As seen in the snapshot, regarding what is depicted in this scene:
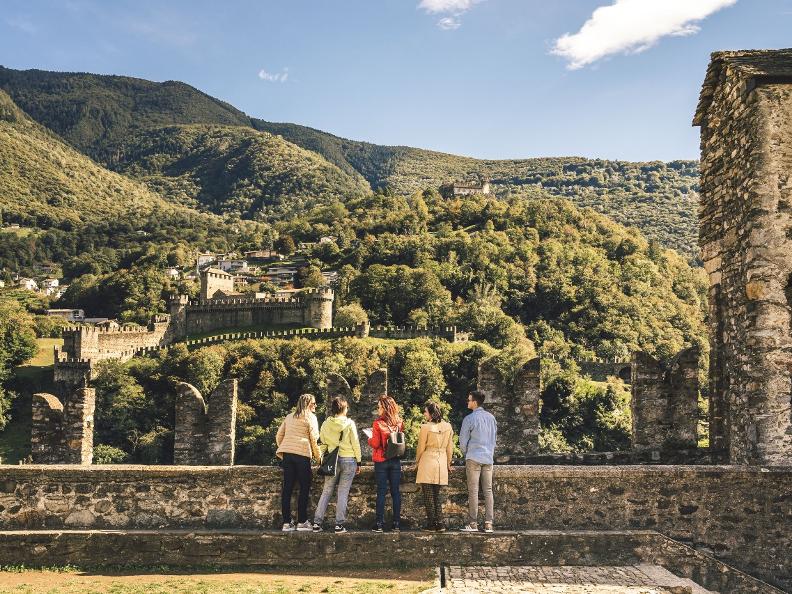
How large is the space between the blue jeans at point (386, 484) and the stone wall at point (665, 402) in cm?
391

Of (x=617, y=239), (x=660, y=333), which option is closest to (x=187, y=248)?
(x=617, y=239)

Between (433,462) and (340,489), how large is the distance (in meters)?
1.10

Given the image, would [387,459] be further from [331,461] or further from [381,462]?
[331,461]

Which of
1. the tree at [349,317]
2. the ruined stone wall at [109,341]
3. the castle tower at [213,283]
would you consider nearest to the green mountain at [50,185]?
the castle tower at [213,283]

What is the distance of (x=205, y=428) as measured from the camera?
34.9ft

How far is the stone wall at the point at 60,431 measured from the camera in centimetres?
1042

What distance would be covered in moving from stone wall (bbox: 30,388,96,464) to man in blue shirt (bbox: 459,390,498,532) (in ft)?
16.0

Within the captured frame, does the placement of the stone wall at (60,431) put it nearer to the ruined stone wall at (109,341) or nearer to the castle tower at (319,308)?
the ruined stone wall at (109,341)

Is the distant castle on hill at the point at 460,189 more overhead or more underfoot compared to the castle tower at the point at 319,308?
more overhead

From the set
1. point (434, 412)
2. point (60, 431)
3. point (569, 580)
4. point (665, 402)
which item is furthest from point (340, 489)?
point (665, 402)

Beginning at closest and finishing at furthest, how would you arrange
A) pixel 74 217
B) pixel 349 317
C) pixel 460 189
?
pixel 349 317, pixel 74 217, pixel 460 189

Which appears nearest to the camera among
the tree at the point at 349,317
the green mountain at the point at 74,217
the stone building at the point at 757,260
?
the stone building at the point at 757,260

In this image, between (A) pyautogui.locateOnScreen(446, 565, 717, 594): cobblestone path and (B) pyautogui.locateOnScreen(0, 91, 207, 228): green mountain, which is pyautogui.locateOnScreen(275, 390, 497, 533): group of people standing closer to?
(A) pyautogui.locateOnScreen(446, 565, 717, 594): cobblestone path

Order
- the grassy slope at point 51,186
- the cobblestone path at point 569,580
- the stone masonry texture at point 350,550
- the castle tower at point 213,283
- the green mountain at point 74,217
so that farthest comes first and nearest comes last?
the grassy slope at point 51,186, the green mountain at point 74,217, the castle tower at point 213,283, the stone masonry texture at point 350,550, the cobblestone path at point 569,580
